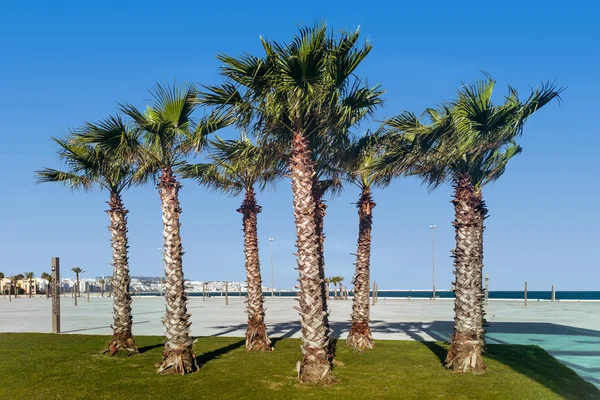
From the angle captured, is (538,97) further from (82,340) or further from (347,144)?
(82,340)

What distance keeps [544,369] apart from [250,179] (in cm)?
1166

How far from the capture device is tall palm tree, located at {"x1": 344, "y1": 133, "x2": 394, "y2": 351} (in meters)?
18.0

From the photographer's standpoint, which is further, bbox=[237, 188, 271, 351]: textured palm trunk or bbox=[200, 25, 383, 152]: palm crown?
bbox=[237, 188, 271, 351]: textured palm trunk

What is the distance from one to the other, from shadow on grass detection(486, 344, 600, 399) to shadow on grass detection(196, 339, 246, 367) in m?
9.12

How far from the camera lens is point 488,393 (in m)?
11.9

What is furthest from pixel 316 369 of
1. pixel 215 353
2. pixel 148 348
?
pixel 148 348

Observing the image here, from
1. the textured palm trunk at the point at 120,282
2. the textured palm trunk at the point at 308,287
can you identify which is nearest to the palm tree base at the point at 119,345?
the textured palm trunk at the point at 120,282

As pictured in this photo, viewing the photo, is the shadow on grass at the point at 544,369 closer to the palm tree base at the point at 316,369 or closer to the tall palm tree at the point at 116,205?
the palm tree base at the point at 316,369

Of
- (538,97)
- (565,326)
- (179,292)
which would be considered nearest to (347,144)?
(538,97)

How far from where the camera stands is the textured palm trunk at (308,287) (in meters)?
12.4

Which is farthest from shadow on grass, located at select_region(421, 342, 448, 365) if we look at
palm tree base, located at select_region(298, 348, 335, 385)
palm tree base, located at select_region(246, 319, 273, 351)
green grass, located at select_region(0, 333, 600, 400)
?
palm tree base, located at select_region(246, 319, 273, 351)

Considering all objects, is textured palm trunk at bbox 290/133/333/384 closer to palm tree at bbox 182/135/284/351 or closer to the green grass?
the green grass

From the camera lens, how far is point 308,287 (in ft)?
41.3

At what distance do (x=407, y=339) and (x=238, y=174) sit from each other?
10227 mm
